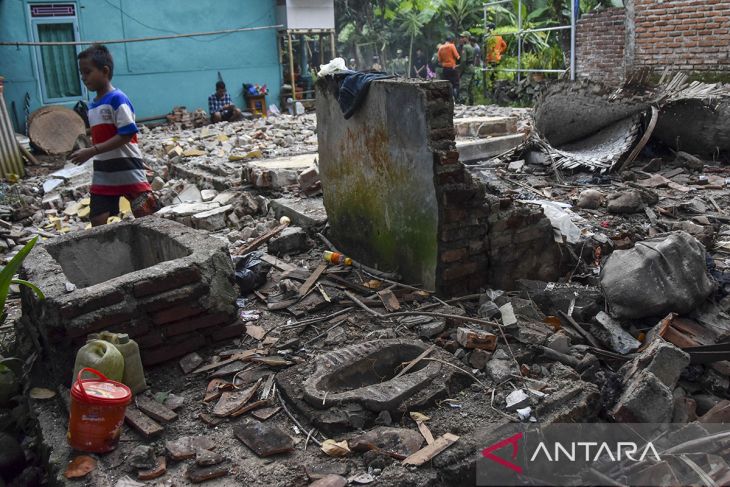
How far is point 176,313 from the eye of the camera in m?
3.67

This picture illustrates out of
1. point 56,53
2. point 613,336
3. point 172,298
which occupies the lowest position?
point 613,336

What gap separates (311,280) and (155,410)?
6.15 feet

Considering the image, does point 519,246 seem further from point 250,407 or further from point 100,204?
point 100,204

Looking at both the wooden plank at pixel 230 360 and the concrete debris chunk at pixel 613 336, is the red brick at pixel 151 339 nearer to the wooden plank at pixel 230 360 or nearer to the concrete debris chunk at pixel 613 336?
the wooden plank at pixel 230 360

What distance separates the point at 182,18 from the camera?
16531 mm

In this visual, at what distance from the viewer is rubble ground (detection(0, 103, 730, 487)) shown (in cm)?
284

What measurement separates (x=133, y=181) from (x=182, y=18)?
1305 cm

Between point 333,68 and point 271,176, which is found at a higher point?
point 333,68

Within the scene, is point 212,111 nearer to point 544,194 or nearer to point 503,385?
point 544,194

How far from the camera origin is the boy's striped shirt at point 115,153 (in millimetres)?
4797

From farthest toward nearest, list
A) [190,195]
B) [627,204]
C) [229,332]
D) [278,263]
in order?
[190,195] < [627,204] < [278,263] < [229,332]

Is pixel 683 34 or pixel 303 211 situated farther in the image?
pixel 683 34

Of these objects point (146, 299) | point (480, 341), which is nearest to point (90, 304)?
point (146, 299)

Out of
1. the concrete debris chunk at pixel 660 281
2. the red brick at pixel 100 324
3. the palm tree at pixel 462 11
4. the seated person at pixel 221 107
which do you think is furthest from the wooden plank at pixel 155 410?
the palm tree at pixel 462 11
